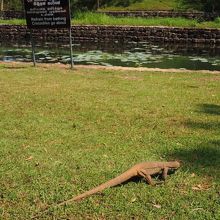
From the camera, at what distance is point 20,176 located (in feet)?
16.3

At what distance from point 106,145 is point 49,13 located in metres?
7.72

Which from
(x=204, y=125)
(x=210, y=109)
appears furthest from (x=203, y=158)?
(x=210, y=109)

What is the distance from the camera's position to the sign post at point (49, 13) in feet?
41.5

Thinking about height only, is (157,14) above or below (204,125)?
above

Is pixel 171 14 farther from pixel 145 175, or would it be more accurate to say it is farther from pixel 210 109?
pixel 145 175

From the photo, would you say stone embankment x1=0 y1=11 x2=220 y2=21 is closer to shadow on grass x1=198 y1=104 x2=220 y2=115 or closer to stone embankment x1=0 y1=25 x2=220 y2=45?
stone embankment x1=0 y1=25 x2=220 y2=45

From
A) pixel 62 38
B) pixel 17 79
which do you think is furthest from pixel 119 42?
pixel 17 79

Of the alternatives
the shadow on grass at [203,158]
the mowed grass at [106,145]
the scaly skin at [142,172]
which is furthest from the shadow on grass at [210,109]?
the scaly skin at [142,172]

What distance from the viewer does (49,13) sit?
12852mm

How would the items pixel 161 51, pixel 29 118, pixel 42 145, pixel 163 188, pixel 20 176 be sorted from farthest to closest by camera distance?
pixel 161 51 < pixel 29 118 < pixel 42 145 < pixel 20 176 < pixel 163 188

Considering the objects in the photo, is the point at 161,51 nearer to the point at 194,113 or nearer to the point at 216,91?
the point at 216,91

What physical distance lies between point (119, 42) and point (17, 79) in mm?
17880

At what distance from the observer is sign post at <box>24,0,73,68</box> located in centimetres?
1264

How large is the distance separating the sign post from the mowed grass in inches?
109
